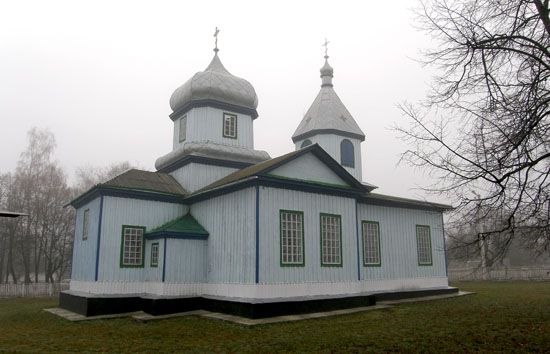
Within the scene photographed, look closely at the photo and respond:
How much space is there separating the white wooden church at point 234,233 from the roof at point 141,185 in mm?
60

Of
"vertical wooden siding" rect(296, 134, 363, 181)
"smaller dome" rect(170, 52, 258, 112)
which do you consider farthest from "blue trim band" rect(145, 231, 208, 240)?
"vertical wooden siding" rect(296, 134, 363, 181)

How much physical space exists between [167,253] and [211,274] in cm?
175

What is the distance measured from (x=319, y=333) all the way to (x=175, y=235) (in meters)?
7.12

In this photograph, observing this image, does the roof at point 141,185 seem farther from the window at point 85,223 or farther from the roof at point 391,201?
the roof at point 391,201

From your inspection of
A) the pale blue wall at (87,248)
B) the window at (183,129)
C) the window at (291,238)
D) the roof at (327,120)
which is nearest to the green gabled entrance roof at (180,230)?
the pale blue wall at (87,248)

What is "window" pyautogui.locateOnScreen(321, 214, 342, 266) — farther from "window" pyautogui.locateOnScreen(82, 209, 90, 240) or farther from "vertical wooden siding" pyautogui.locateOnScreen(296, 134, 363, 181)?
"window" pyautogui.locateOnScreen(82, 209, 90, 240)

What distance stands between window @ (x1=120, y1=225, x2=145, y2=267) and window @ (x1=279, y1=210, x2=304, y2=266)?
5.65 meters

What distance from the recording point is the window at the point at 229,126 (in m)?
20.7

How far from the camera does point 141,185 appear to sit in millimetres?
17516

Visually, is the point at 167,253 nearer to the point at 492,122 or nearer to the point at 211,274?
the point at 211,274

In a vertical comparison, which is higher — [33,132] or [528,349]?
[33,132]

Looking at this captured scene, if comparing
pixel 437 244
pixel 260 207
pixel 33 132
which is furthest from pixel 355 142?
pixel 33 132

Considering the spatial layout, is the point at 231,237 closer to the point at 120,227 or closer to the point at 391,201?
the point at 120,227

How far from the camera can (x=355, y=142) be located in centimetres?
2345
